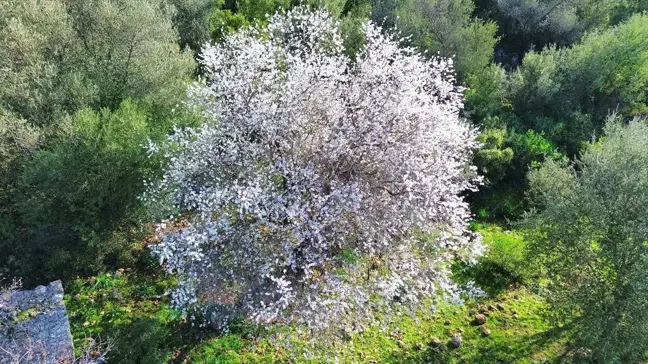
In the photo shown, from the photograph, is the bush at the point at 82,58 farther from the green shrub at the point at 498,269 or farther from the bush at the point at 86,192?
the green shrub at the point at 498,269

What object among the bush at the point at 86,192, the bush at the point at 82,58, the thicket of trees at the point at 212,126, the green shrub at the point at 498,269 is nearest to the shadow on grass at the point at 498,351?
the thicket of trees at the point at 212,126

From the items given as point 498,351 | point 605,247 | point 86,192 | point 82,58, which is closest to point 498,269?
point 498,351

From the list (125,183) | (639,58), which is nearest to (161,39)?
(125,183)

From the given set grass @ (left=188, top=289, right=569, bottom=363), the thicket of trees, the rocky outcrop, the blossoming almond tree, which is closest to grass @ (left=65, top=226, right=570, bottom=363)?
grass @ (left=188, top=289, right=569, bottom=363)

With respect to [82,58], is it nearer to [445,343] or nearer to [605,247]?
[445,343]

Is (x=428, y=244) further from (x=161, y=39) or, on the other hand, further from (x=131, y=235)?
(x=161, y=39)

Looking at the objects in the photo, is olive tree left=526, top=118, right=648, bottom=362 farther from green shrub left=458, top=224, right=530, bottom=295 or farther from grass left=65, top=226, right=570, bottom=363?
green shrub left=458, top=224, right=530, bottom=295
